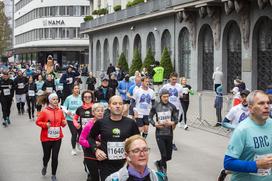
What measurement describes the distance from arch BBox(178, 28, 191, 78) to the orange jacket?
24.7 meters

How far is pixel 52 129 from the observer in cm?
1030

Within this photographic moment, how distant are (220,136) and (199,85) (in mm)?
16755

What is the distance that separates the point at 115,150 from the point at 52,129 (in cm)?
351

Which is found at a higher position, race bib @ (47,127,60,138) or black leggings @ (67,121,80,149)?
race bib @ (47,127,60,138)

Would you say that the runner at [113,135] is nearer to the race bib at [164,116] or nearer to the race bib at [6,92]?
the race bib at [164,116]

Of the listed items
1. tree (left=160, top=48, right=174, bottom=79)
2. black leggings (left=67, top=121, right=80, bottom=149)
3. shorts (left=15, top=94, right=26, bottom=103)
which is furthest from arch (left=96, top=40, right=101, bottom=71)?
black leggings (left=67, top=121, right=80, bottom=149)

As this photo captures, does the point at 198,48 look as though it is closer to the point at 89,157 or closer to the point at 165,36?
the point at 165,36

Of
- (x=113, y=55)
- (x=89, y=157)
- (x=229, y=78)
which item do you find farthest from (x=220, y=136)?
(x=113, y=55)

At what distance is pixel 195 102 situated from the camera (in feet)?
86.2

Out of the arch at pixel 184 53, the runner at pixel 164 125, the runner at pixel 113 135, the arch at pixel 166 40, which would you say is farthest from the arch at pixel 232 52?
the runner at pixel 113 135

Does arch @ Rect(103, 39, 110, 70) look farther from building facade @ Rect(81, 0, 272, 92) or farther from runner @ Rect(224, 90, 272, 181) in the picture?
runner @ Rect(224, 90, 272, 181)

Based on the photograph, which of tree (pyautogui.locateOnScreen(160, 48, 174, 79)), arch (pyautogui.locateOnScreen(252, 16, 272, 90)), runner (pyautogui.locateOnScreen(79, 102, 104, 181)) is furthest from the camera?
tree (pyautogui.locateOnScreen(160, 48, 174, 79))

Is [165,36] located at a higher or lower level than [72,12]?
lower

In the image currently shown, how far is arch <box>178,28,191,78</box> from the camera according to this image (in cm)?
3503
